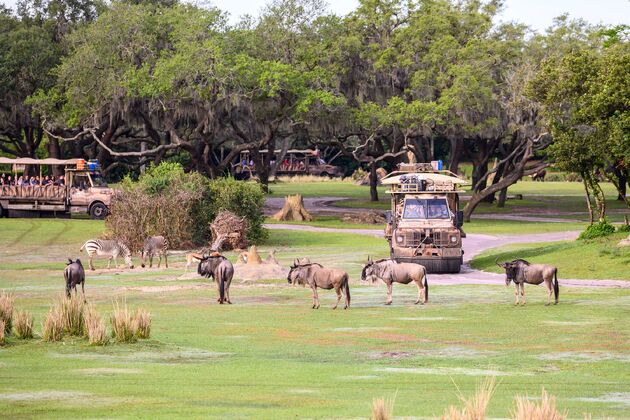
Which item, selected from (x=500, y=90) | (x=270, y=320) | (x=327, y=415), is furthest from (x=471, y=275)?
(x=500, y=90)

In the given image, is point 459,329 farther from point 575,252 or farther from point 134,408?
point 575,252

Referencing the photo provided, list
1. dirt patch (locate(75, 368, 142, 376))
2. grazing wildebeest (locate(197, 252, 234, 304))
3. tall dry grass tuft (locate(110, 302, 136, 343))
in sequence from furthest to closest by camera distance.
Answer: grazing wildebeest (locate(197, 252, 234, 304)) < tall dry grass tuft (locate(110, 302, 136, 343)) < dirt patch (locate(75, 368, 142, 376))

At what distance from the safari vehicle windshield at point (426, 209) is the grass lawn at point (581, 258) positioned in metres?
2.70

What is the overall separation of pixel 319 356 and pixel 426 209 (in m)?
19.1

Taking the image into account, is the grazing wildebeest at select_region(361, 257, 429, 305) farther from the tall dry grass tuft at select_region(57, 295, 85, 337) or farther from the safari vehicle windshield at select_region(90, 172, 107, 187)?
the safari vehicle windshield at select_region(90, 172, 107, 187)

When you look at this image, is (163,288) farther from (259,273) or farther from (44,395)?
(44,395)

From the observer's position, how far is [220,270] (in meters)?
28.3

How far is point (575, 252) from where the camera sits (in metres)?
39.8

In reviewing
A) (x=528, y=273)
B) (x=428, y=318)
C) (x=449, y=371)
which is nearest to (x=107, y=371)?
(x=449, y=371)

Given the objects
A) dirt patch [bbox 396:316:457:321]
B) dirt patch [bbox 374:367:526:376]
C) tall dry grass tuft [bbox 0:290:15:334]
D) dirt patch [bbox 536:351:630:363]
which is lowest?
dirt patch [bbox 396:316:457:321]

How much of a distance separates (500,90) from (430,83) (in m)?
4.22

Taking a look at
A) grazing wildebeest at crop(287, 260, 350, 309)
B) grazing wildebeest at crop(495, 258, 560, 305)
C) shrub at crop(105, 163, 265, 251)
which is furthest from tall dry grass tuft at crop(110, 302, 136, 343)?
shrub at crop(105, 163, 265, 251)

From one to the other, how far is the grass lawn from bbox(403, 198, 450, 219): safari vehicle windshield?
270 centimetres

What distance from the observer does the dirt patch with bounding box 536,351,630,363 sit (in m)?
19.4
